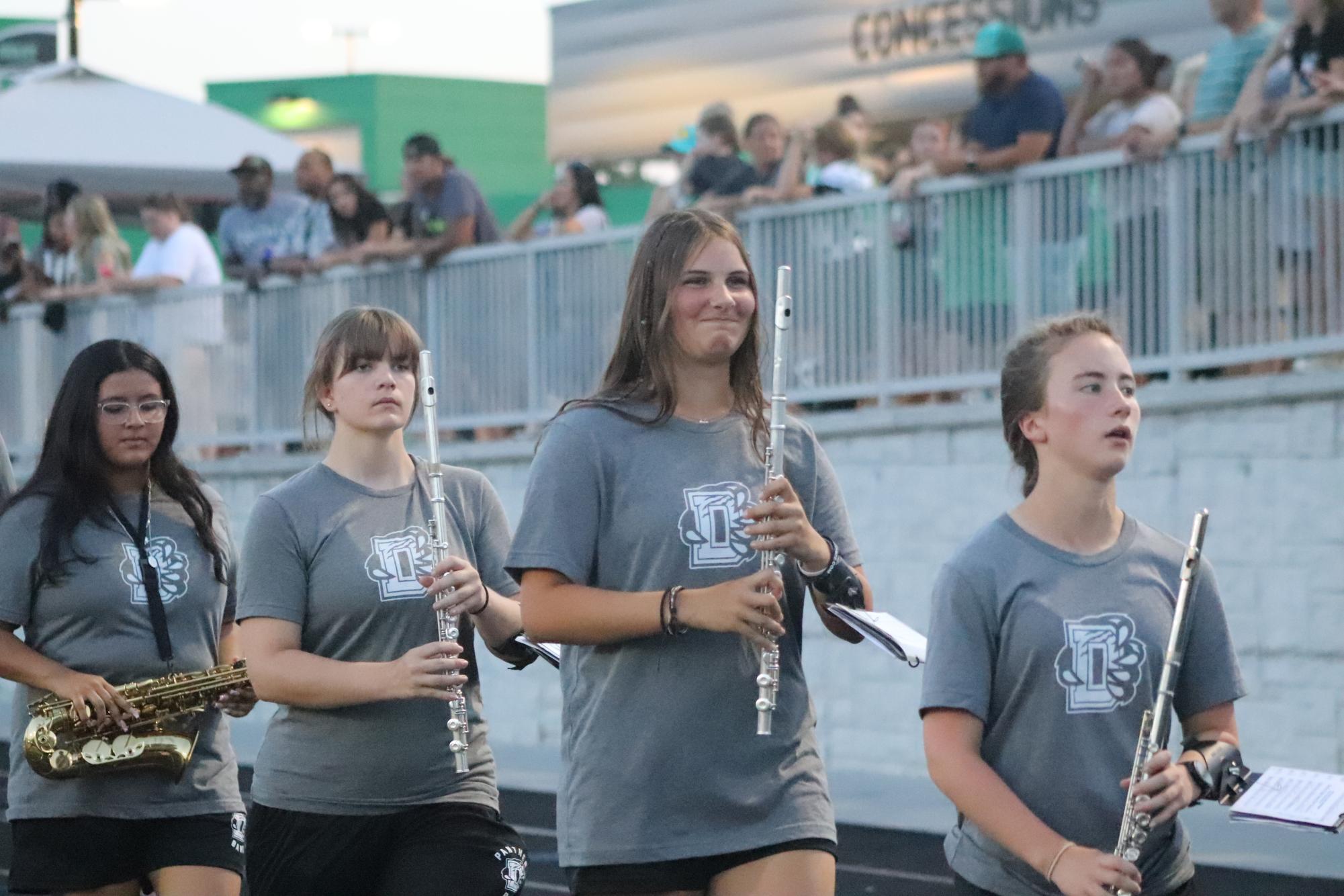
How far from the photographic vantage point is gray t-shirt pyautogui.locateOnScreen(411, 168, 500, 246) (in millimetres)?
13930

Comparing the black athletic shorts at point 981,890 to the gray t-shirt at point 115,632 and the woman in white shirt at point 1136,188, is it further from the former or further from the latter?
the woman in white shirt at point 1136,188

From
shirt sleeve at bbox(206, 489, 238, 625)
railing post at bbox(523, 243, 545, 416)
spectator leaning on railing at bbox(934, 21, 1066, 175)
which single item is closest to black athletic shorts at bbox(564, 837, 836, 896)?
shirt sleeve at bbox(206, 489, 238, 625)

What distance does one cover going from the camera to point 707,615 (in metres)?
4.14

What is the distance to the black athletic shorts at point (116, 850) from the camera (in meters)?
5.68

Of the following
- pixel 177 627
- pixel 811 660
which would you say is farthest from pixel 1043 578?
pixel 811 660

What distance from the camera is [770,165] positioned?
483 inches

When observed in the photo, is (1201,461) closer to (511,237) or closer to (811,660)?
(811,660)

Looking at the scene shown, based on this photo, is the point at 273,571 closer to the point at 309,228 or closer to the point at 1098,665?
the point at 1098,665

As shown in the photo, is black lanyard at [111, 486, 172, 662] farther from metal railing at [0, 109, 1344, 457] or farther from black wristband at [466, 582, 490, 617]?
metal railing at [0, 109, 1344, 457]

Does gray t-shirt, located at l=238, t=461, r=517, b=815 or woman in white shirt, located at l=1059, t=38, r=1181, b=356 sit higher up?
woman in white shirt, located at l=1059, t=38, r=1181, b=356

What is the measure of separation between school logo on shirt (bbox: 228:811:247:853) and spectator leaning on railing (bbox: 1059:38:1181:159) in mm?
6089

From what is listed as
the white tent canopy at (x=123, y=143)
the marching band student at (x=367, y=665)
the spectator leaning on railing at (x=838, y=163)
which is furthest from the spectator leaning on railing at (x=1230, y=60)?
the white tent canopy at (x=123, y=143)

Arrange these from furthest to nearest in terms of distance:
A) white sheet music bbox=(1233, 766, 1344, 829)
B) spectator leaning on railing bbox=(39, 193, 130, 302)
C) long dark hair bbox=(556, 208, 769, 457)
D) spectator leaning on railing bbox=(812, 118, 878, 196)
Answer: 1. spectator leaning on railing bbox=(39, 193, 130, 302)
2. spectator leaning on railing bbox=(812, 118, 878, 196)
3. long dark hair bbox=(556, 208, 769, 457)
4. white sheet music bbox=(1233, 766, 1344, 829)

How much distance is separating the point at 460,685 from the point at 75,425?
63.7 inches
